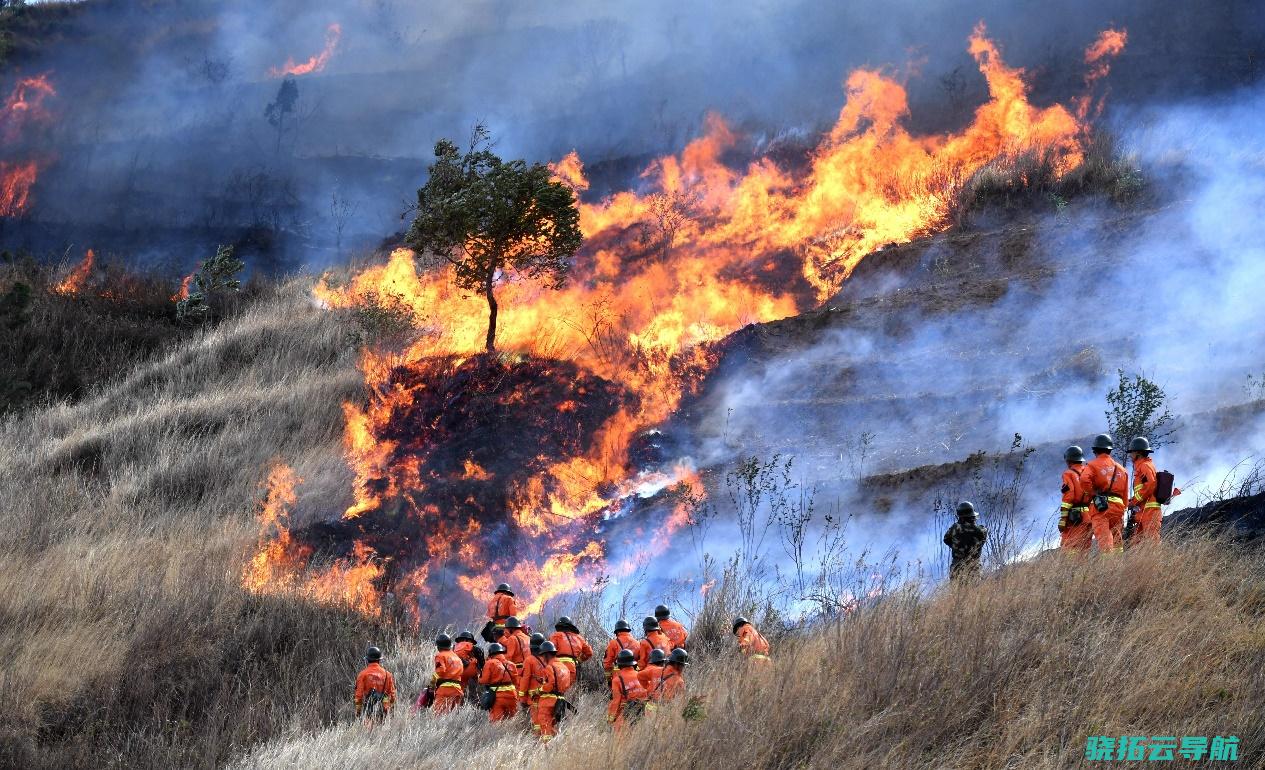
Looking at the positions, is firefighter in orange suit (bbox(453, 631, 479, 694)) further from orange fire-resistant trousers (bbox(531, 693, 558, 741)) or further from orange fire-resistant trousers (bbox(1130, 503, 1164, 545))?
orange fire-resistant trousers (bbox(1130, 503, 1164, 545))

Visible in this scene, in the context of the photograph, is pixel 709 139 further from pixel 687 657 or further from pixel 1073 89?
pixel 687 657

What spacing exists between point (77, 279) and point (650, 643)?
87.6 feet

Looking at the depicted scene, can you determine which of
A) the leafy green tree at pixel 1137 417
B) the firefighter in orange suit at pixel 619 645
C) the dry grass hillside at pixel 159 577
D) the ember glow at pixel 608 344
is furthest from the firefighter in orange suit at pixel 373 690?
the leafy green tree at pixel 1137 417

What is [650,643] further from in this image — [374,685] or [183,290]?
[183,290]

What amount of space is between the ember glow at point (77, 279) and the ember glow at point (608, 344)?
730cm

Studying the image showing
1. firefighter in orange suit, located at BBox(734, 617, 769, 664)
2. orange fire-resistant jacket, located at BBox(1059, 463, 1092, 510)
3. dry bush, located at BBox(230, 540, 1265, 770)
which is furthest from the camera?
orange fire-resistant jacket, located at BBox(1059, 463, 1092, 510)

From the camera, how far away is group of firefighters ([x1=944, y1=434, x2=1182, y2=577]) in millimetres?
9258

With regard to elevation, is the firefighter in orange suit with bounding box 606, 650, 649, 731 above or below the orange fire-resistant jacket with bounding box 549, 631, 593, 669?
below

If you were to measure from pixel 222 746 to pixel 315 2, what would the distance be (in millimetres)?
43679

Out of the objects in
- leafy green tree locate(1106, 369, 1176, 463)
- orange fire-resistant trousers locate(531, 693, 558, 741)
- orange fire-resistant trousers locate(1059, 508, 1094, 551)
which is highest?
leafy green tree locate(1106, 369, 1176, 463)

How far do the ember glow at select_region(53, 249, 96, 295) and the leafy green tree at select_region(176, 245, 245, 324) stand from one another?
10.1 feet

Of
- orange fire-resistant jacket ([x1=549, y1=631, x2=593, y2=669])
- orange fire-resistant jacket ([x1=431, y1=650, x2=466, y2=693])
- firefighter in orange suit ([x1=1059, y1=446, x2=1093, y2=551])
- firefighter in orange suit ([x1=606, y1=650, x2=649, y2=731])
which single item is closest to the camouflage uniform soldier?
firefighter in orange suit ([x1=1059, y1=446, x2=1093, y2=551])

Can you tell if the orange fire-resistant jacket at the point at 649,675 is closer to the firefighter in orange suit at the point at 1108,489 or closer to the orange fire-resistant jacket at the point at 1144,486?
the firefighter in orange suit at the point at 1108,489

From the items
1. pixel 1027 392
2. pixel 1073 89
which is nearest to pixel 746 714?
pixel 1027 392
